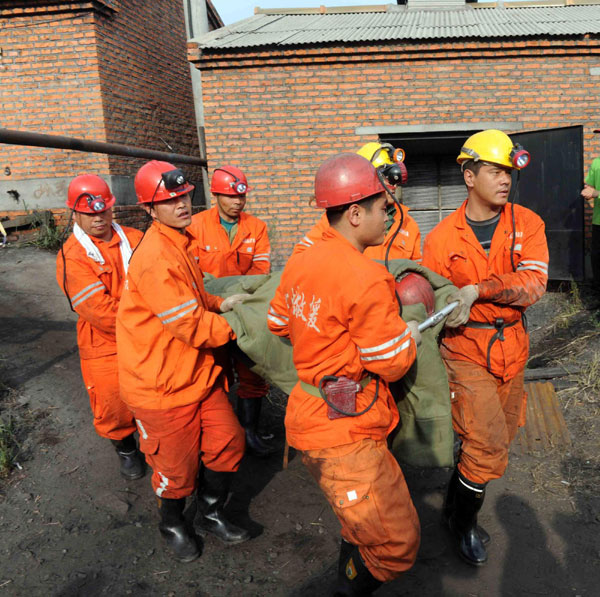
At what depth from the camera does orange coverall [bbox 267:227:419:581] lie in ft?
6.77

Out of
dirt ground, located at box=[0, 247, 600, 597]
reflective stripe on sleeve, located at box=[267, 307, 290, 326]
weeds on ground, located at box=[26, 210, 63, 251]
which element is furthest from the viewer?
weeds on ground, located at box=[26, 210, 63, 251]

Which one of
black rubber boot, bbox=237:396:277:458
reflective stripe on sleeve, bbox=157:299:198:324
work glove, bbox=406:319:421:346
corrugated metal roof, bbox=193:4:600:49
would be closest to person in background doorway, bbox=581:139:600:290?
corrugated metal roof, bbox=193:4:600:49

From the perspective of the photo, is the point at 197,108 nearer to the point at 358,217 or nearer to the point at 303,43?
the point at 303,43

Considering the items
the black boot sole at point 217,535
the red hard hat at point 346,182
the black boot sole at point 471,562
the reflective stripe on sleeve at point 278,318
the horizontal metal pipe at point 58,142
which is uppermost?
the horizontal metal pipe at point 58,142

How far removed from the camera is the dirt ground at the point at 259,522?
3029 millimetres

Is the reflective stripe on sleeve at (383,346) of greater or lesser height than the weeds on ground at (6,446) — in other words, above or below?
above

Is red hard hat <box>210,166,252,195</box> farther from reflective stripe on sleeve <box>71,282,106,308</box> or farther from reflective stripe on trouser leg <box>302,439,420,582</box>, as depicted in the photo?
reflective stripe on trouser leg <box>302,439,420,582</box>

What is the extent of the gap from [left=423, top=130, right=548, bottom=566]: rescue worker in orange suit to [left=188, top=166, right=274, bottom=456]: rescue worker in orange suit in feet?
6.02

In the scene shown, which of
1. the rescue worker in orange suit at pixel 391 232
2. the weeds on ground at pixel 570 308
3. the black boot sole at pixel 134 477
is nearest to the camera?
the rescue worker in orange suit at pixel 391 232

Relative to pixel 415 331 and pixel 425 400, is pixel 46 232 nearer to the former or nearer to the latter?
pixel 425 400

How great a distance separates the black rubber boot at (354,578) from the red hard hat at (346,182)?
162 centimetres

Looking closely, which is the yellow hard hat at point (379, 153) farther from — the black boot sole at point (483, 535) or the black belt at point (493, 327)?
the black boot sole at point (483, 535)

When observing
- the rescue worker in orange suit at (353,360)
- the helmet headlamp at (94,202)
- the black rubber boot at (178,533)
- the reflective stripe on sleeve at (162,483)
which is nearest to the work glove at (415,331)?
the rescue worker in orange suit at (353,360)

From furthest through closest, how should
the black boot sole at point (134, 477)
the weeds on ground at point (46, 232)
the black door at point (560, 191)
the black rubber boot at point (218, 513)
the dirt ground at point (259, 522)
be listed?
1. the weeds on ground at point (46, 232)
2. the black door at point (560, 191)
3. the black boot sole at point (134, 477)
4. the black rubber boot at point (218, 513)
5. the dirt ground at point (259, 522)
